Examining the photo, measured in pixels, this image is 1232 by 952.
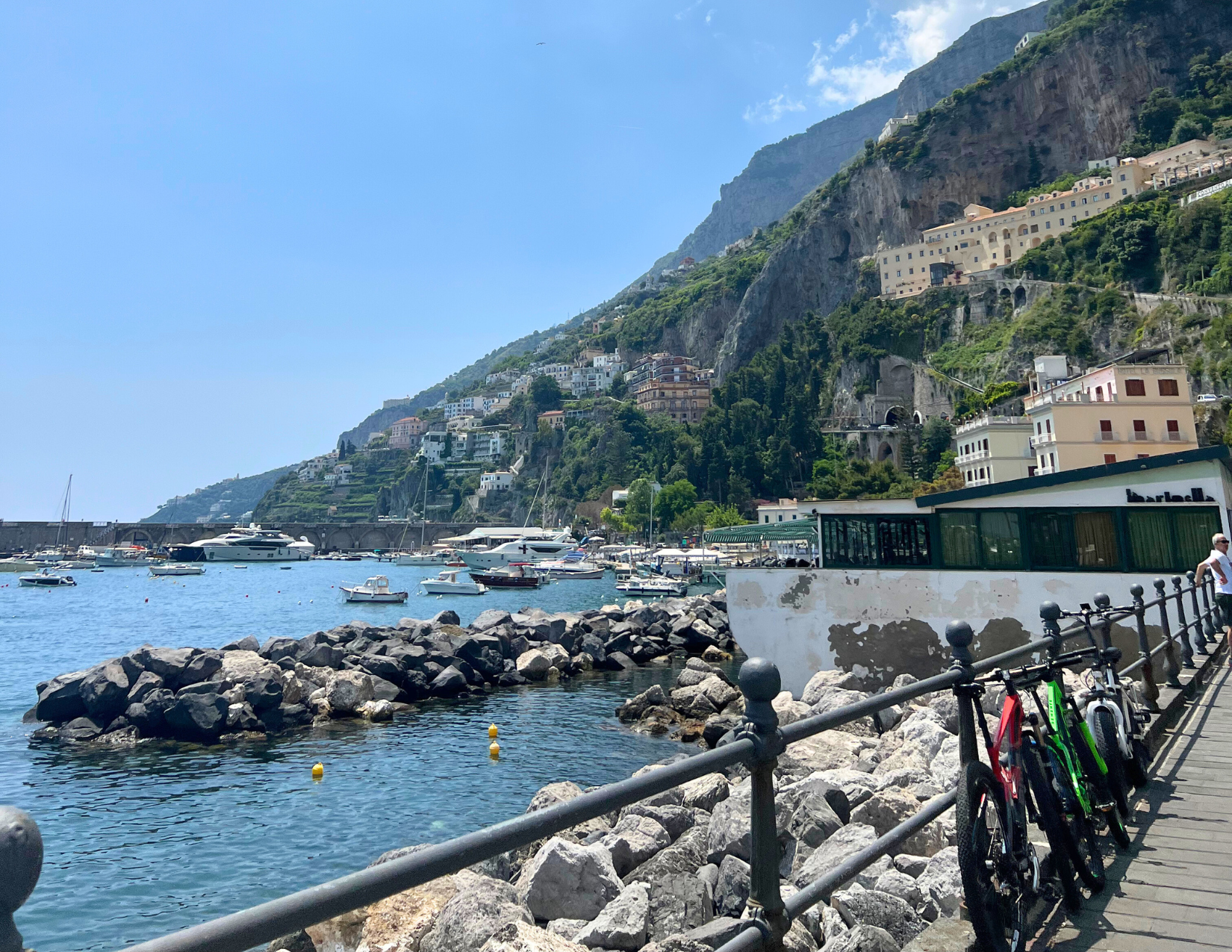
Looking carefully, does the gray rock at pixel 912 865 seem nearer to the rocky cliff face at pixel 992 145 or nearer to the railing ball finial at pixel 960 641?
the railing ball finial at pixel 960 641

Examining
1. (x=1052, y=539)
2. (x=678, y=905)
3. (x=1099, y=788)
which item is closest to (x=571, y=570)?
(x=1052, y=539)

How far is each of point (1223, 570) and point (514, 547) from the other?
86.1 metres

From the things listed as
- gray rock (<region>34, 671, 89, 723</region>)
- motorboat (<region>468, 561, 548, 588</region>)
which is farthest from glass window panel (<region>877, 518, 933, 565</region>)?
motorboat (<region>468, 561, 548, 588</region>)

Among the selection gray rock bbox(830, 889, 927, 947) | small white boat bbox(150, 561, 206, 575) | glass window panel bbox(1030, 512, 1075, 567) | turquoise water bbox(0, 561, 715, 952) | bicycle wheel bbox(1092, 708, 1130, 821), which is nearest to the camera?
bicycle wheel bbox(1092, 708, 1130, 821)

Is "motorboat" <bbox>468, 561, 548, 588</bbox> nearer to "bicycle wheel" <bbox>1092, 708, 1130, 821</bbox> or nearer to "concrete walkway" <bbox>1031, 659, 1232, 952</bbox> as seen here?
"concrete walkway" <bbox>1031, 659, 1232, 952</bbox>

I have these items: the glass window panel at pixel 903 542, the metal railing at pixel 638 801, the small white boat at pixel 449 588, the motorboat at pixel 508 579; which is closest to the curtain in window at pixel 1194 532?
the glass window panel at pixel 903 542

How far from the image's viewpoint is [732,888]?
22.5 feet

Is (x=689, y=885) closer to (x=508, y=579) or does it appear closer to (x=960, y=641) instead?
(x=960, y=641)

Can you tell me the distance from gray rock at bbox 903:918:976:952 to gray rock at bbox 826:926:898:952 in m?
1.85

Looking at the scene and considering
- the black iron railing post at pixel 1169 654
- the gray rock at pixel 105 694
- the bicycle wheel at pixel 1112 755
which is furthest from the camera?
the gray rock at pixel 105 694

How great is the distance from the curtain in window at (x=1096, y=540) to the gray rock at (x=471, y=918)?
17.0m

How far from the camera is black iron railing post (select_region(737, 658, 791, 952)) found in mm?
2381

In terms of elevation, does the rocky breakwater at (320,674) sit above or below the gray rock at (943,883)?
below

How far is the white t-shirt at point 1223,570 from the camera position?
10.8 meters
